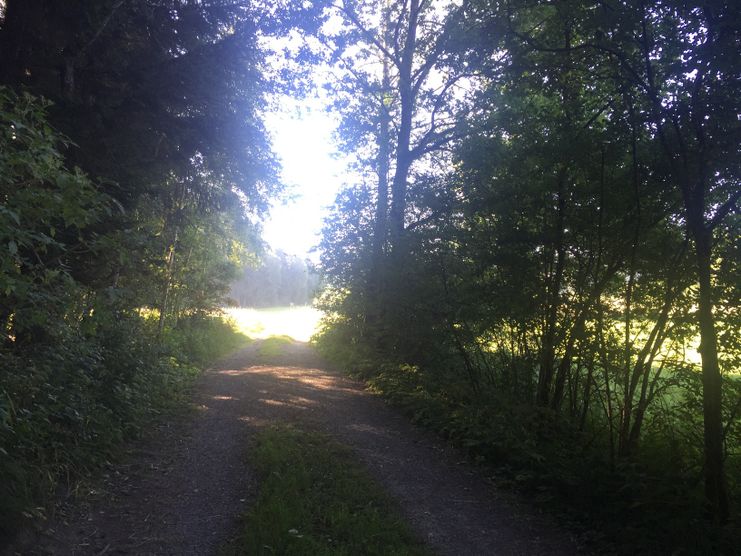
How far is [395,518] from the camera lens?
16.5 ft

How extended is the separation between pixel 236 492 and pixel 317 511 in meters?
1.11

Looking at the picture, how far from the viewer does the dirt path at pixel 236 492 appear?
14.9 ft

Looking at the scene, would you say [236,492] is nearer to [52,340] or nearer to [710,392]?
[52,340]

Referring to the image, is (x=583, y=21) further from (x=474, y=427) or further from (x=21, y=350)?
(x=21, y=350)

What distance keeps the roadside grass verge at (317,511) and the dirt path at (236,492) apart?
222 millimetres

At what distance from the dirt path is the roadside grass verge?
0.22 metres

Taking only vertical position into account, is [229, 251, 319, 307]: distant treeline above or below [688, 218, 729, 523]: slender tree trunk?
above

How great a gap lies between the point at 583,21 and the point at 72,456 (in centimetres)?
734

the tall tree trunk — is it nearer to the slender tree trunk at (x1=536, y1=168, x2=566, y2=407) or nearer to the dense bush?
the slender tree trunk at (x1=536, y1=168, x2=566, y2=407)

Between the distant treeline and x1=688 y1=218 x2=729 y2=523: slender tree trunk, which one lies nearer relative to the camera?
x1=688 y1=218 x2=729 y2=523: slender tree trunk

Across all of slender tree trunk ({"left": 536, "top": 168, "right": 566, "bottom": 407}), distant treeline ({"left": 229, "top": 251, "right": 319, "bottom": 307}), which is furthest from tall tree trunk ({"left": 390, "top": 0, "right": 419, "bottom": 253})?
distant treeline ({"left": 229, "top": 251, "right": 319, "bottom": 307})

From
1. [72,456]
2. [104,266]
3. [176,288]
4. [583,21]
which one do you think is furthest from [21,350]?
[176,288]

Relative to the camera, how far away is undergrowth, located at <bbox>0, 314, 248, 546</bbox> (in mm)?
4434

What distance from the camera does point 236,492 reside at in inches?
221
